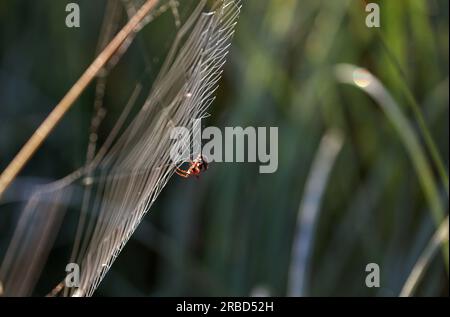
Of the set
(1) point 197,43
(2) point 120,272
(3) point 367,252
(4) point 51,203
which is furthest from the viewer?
(2) point 120,272

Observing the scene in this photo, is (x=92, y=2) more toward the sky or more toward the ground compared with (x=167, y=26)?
more toward the sky

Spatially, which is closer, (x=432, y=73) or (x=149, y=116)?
(x=149, y=116)

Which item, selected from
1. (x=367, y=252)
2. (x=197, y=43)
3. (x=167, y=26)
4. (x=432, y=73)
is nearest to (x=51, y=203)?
(x=197, y=43)

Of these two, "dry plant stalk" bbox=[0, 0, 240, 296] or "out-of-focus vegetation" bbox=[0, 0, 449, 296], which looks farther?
"out-of-focus vegetation" bbox=[0, 0, 449, 296]

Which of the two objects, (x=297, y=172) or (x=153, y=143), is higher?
(x=297, y=172)

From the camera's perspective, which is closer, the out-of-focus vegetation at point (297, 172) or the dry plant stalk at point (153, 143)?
the dry plant stalk at point (153, 143)

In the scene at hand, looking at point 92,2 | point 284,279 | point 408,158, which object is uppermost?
point 92,2

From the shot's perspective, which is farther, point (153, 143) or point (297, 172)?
point (297, 172)

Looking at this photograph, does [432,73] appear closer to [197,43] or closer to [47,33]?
[197,43]
